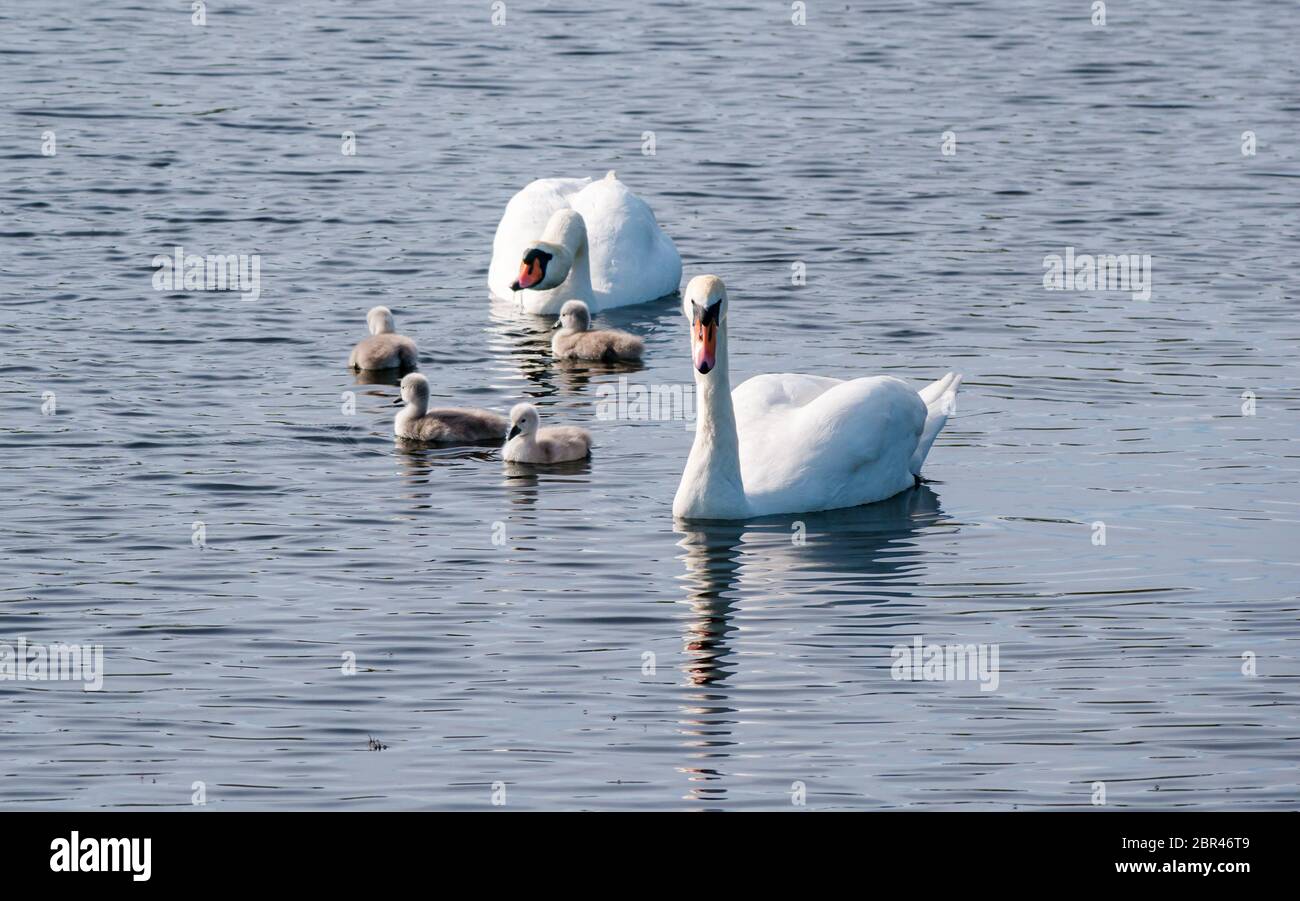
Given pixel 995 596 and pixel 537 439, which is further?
pixel 537 439

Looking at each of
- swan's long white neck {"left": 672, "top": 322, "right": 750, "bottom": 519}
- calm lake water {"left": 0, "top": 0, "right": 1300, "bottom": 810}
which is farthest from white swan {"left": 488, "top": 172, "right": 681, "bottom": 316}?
swan's long white neck {"left": 672, "top": 322, "right": 750, "bottom": 519}

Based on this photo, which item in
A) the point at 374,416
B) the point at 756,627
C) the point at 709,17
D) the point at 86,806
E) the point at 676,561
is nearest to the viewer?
the point at 86,806

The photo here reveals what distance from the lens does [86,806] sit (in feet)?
37.6

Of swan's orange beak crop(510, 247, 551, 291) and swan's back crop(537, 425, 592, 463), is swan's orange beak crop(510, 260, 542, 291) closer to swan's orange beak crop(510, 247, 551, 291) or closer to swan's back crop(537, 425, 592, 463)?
swan's orange beak crop(510, 247, 551, 291)

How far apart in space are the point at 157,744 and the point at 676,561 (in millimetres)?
4261

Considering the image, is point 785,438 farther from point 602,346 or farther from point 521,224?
point 521,224

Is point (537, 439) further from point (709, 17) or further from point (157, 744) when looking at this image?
point (709, 17)

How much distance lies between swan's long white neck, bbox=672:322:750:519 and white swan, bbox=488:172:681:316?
22.1 feet

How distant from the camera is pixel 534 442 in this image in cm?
1792

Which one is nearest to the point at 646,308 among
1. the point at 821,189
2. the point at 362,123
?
the point at 821,189

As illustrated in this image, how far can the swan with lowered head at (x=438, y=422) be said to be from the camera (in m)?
18.4

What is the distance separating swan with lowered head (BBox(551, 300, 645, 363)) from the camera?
70.0 feet

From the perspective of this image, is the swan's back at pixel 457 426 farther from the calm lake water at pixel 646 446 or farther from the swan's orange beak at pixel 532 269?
the swan's orange beak at pixel 532 269

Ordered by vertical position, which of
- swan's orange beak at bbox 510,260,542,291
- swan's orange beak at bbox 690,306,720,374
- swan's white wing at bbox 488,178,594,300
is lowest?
swan's orange beak at bbox 690,306,720,374
